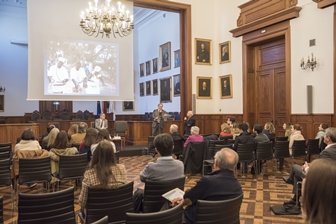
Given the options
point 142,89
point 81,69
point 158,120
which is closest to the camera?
point 158,120

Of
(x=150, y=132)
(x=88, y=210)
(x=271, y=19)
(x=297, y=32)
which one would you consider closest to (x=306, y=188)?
(x=88, y=210)

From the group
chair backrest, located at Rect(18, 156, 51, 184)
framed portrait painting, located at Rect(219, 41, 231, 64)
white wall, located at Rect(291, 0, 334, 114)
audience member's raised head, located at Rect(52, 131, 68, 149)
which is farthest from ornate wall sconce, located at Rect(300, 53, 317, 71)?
chair backrest, located at Rect(18, 156, 51, 184)

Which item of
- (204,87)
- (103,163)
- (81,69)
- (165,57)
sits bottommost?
(103,163)

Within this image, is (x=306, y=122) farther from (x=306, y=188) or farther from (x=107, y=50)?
(x=306, y=188)

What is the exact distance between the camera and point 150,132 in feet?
38.7

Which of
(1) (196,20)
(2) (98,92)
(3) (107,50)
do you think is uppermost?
(1) (196,20)

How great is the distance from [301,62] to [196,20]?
5.21m

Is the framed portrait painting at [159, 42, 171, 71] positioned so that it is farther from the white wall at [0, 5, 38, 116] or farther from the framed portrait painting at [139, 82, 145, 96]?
the white wall at [0, 5, 38, 116]

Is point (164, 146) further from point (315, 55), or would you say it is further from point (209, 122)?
point (209, 122)

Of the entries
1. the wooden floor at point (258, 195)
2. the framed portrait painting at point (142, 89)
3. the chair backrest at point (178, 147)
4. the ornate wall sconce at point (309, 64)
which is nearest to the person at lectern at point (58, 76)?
the wooden floor at point (258, 195)

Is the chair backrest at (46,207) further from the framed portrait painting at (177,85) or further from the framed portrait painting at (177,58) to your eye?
the framed portrait painting at (177,58)

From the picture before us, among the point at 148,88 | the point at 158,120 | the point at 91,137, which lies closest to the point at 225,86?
the point at 158,120

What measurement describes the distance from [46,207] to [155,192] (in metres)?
1.05

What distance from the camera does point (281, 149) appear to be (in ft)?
22.2
